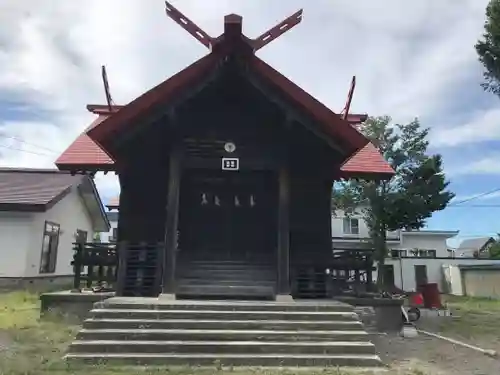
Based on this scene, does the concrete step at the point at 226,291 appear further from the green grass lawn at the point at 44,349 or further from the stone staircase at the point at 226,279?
the green grass lawn at the point at 44,349

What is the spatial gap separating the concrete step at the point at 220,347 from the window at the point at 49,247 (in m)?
10.4

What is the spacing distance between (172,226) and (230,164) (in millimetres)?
1482

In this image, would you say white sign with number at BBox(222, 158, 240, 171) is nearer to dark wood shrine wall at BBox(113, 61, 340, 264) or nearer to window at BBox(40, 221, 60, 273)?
dark wood shrine wall at BBox(113, 61, 340, 264)

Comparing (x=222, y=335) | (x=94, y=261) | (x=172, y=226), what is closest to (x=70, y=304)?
A: (x=94, y=261)

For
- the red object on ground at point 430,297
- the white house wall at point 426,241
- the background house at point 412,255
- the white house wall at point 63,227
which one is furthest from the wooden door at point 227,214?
the white house wall at point 426,241

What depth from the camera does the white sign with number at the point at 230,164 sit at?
320 inches

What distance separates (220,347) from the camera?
19.5ft

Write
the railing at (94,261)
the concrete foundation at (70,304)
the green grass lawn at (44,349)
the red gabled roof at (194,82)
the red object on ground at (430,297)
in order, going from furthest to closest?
the red object on ground at (430,297)
the railing at (94,261)
the concrete foundation at (70,304)
the red gabled roof at (194,82)
the green grass lawn at (44,349)

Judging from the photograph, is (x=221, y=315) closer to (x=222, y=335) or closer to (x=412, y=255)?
(x=222, y=335)

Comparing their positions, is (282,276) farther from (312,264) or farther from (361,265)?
(361,265)

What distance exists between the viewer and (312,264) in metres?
8.62

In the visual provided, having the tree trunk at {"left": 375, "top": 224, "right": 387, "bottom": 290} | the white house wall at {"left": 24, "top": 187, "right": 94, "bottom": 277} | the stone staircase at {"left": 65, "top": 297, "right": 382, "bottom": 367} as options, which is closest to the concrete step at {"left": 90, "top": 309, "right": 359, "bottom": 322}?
the stone staircase at {"left": 65, "top": 297, "right": 382, "bottom": 367}

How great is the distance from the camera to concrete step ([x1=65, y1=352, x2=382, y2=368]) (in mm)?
5664

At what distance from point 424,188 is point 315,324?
62.5 ft
